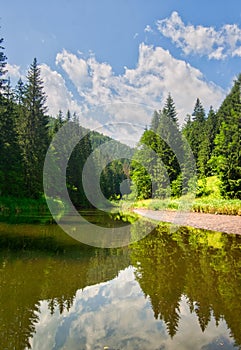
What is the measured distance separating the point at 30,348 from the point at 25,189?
110 ft

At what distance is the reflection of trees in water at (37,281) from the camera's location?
16.7 feet

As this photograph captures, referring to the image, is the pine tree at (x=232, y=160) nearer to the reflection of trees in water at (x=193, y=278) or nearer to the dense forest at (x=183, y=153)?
the dense forest at (x=183, y=153)

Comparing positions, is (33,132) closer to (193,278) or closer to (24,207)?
(24,207)

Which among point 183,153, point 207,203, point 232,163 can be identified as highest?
point 183,153

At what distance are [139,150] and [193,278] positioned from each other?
169ft

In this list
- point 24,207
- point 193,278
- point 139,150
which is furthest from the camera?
point 139,150

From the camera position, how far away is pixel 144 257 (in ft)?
36.4

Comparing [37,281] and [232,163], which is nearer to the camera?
[37,281]

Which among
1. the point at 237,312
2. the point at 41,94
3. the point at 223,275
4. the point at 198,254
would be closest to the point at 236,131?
the point at 41,94

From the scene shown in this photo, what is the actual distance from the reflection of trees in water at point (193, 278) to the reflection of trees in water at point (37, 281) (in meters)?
1.15

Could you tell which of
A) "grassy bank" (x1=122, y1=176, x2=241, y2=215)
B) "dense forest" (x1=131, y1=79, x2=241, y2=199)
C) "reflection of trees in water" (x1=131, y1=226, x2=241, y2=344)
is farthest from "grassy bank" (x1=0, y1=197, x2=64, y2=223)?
"dense forest" (x1=131, y1=79, x2=241, y2=199)

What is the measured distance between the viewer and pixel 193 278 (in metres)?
8.18

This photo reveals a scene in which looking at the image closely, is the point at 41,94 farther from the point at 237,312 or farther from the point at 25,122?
the point at 237,312

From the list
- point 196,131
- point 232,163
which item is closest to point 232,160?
point 232,163
